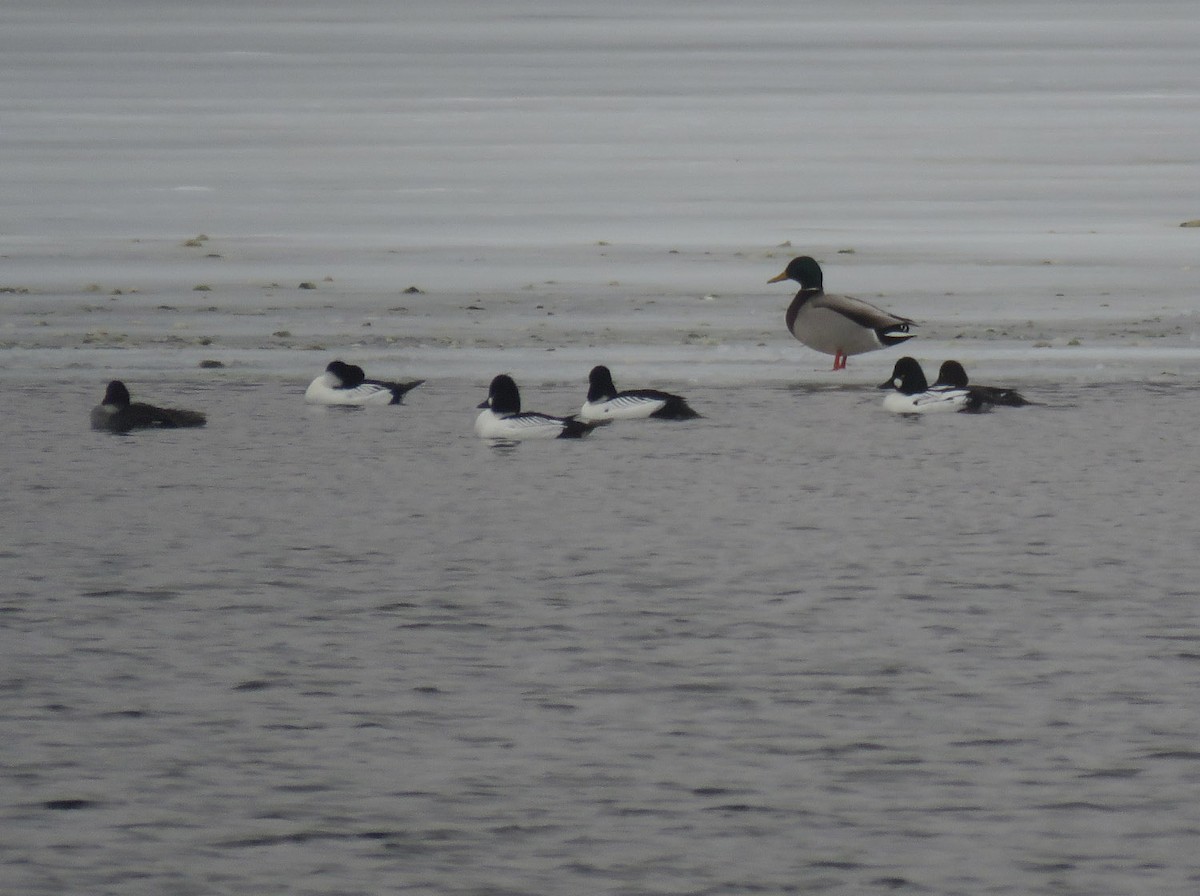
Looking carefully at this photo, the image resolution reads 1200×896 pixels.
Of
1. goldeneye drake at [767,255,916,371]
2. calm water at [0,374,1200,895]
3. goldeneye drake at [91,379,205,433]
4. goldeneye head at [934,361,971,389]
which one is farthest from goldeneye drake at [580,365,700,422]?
goldeneye drake at [767,255,916,371]

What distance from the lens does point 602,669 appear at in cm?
777

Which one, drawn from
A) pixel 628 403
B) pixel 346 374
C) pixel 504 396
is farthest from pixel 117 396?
pixel 628 403

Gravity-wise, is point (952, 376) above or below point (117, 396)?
above

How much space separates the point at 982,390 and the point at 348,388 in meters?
3.83

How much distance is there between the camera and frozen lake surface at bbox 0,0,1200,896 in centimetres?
613

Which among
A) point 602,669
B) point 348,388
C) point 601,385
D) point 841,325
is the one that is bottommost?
point 602,669

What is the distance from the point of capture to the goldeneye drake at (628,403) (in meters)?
13.8

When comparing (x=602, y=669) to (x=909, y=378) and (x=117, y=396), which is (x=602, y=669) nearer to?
(x=117, y=396)

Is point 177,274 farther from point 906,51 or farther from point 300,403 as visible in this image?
point 906,51

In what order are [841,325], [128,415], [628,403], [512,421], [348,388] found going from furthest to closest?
[841,325] < [348,388] < [628,403] < [128,415] < [512,421]

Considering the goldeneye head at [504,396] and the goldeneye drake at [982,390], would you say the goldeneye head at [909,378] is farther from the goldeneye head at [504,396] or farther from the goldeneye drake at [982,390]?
the goldeneye head at [504,396]

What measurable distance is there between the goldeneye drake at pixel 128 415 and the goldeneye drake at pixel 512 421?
1706 millimetres

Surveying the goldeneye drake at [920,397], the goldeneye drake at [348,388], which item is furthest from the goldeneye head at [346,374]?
the goldeneye drake at [920,397]

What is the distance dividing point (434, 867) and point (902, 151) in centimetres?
2994
